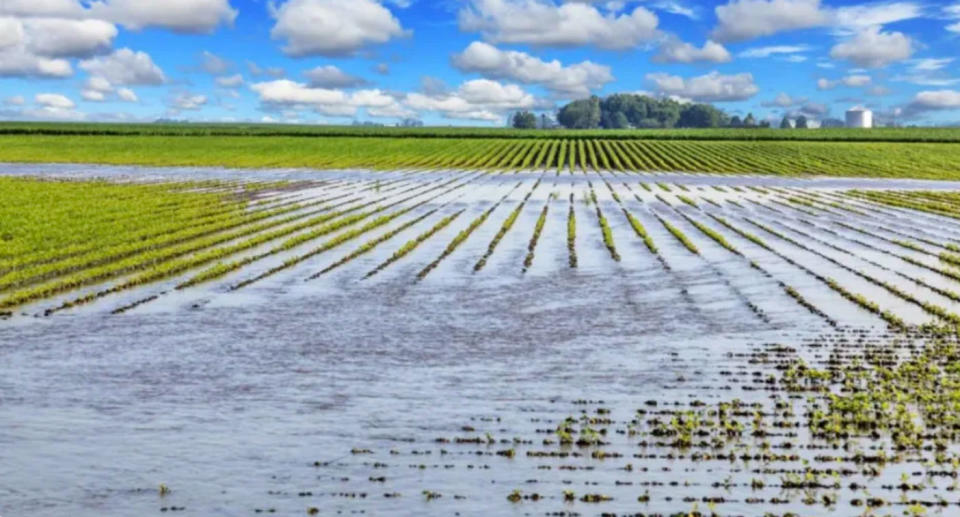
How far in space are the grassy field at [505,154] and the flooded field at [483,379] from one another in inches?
2024

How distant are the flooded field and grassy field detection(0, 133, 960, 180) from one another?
5142 cm

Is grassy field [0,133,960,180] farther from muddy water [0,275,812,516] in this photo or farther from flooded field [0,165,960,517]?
muddy water [0,275,812,516]

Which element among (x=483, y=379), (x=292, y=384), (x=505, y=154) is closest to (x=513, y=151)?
(x=505, y=154)

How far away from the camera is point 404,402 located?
13.1 meters

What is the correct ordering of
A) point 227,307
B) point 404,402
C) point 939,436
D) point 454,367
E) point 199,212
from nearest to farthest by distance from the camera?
point 939,436 → point 404,402 → point 454,367 → point 227,307 → point 199,212

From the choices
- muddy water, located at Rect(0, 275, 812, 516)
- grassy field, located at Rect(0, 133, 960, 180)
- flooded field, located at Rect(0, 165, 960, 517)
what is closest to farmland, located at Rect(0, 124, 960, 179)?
grassy field, located at Rect(0, 133, 960, 180)

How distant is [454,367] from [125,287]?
910 cm

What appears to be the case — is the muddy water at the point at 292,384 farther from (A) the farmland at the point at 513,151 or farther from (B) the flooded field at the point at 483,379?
(A) the farmland at the point at 513,151

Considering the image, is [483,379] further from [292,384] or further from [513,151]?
[513,151]

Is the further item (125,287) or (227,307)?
(125,287)

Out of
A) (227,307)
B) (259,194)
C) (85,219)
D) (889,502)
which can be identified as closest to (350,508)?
(889,502)

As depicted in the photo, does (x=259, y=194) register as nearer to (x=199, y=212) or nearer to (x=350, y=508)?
(x=199, y=212)

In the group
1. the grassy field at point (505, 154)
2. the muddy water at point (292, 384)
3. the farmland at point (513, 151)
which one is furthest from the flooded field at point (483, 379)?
the farmland at point (513, 151)

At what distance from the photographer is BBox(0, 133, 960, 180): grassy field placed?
264 ft
